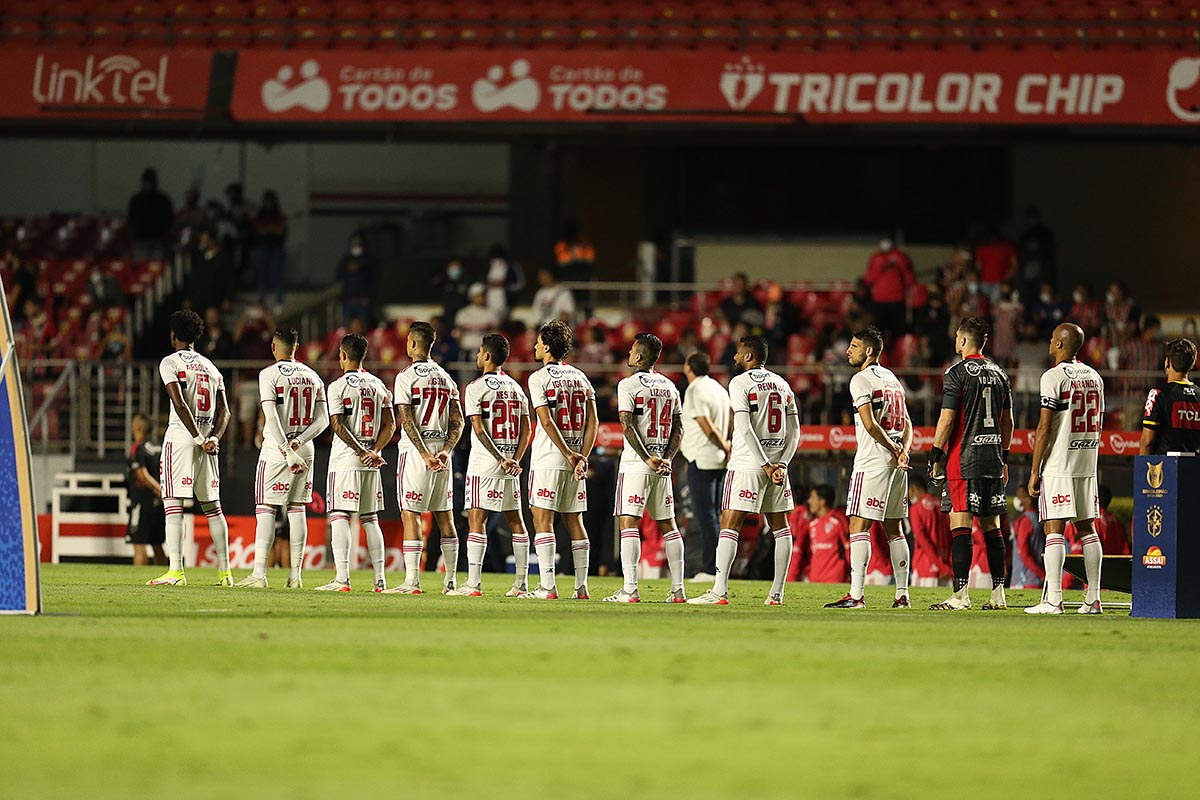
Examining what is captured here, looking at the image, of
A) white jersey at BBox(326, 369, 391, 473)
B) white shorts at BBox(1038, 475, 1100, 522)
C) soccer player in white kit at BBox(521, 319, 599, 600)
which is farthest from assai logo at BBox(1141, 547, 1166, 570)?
white jersey at BBox(326, 369, 391, 473)

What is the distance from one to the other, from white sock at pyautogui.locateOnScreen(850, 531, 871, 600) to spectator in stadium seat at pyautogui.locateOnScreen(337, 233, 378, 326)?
14478mm

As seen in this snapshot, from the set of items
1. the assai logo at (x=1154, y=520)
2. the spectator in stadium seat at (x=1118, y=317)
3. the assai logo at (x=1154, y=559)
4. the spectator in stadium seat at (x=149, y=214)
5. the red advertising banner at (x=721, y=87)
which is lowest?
the assai logo at (x=1154, y=559)

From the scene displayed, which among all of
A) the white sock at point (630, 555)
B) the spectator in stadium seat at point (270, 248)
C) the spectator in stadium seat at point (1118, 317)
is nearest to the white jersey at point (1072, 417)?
the white sock at point (630, 555)

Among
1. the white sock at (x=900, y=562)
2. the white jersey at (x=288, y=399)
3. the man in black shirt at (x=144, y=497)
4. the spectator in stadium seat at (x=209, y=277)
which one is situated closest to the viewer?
the white sock at (x=900, y=562)

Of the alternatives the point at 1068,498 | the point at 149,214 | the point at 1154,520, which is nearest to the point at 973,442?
the point at 1068,498

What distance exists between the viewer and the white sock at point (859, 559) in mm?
13469

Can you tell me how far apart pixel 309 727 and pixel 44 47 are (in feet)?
75.1

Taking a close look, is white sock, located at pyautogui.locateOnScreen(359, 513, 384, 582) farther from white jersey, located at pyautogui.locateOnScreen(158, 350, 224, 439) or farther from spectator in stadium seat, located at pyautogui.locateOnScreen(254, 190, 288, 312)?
spectator in stadium seat, located at pyautogui.locateOnScreen(254, 190, 288, 312)

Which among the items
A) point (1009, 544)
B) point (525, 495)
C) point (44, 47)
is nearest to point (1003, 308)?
point (1009, 544)

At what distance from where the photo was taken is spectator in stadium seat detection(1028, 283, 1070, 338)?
24.5m

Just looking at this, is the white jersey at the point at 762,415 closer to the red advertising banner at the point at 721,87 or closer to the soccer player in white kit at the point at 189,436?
the soccer player in white kit at the point at 189,436

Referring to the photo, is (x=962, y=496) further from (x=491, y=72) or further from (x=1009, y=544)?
(x=491, y=72)

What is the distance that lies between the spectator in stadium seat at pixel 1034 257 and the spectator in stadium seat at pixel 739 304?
4.57 m

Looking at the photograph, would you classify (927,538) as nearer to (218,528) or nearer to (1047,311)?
(1047,311)
